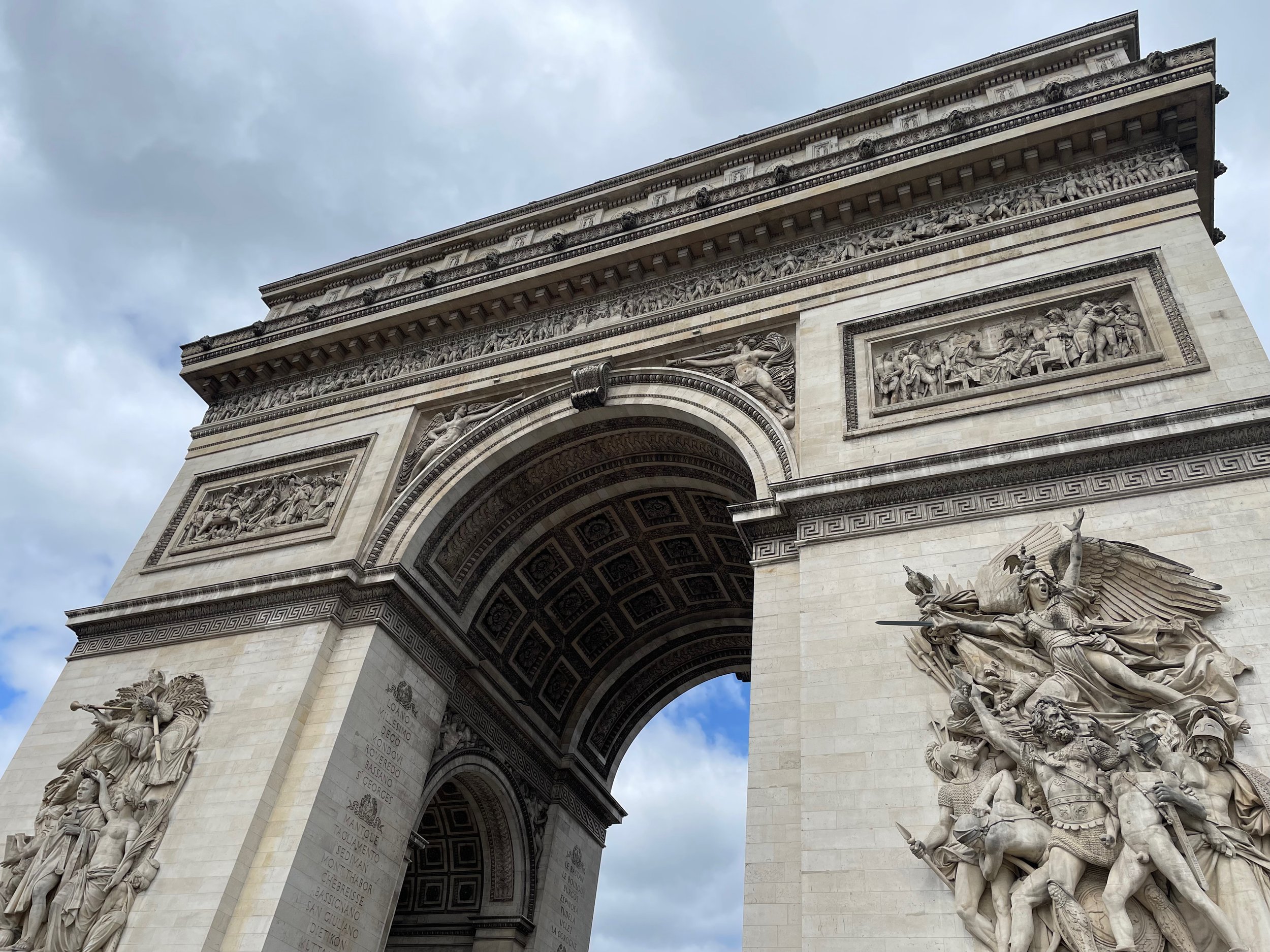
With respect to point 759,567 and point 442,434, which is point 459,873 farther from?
point 759,567

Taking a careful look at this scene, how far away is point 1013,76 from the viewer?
1531cm

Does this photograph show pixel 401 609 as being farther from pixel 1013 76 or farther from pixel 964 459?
pixel 1013 76

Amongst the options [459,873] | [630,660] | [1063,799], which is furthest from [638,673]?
[1063,799]

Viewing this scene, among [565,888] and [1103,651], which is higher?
[565,888]

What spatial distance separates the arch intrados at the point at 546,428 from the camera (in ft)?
41.5

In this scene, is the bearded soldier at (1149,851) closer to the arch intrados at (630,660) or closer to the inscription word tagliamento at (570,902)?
the arch intrados at (630,660)

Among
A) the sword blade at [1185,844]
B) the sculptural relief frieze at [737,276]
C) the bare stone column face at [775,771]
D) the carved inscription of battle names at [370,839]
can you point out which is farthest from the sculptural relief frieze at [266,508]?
the sword blade at [1185,844]

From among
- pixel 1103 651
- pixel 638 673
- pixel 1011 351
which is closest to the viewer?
pixel 1103 651

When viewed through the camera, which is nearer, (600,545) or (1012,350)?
(1012,350)

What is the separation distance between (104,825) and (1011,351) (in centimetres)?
1267

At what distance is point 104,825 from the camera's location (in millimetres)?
11641

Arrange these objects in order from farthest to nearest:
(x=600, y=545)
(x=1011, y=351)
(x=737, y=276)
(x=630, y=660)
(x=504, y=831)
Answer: (x=630, y=660) → (x=600, y=545) → (x=504, y=831) → (x=737, y=276) → (x=1011, y=351)

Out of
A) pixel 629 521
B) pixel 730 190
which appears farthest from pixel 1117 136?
pixel 629 521

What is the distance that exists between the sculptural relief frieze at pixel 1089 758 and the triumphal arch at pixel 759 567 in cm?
3
